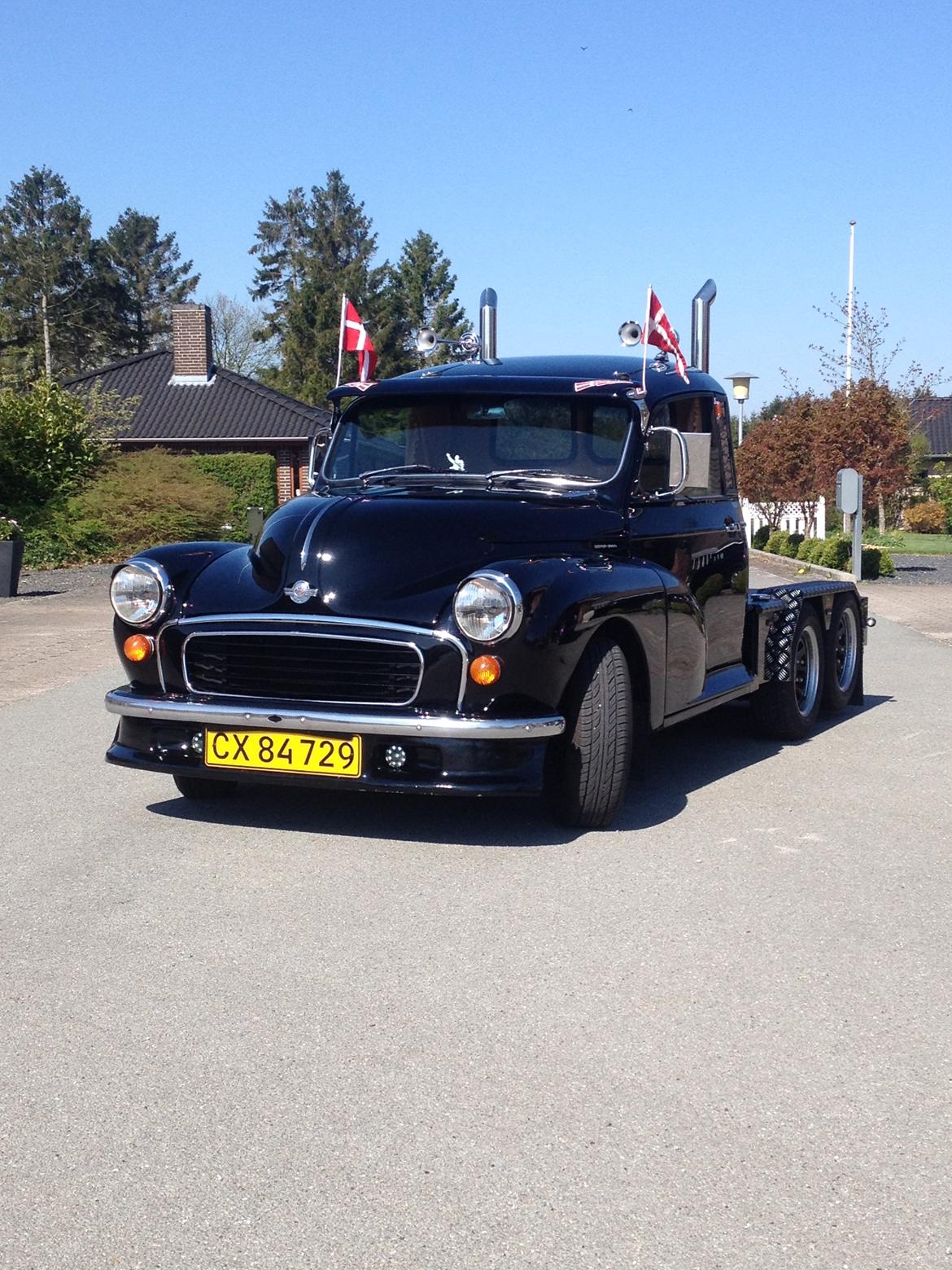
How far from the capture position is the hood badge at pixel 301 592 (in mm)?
5750

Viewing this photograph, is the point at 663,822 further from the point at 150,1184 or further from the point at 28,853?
the point at 150,1184

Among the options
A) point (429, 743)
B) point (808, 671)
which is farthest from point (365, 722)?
point (808, 671)

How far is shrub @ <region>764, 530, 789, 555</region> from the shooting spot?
3155 centimetres

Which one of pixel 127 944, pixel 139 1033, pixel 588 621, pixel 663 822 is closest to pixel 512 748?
pixel 588 621

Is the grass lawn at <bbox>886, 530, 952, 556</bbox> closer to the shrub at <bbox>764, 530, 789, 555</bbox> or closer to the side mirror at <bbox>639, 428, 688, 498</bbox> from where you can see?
the shrub at <bbox>764, 530, 789, 555</bbox>

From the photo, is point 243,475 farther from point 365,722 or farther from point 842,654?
point 365,722

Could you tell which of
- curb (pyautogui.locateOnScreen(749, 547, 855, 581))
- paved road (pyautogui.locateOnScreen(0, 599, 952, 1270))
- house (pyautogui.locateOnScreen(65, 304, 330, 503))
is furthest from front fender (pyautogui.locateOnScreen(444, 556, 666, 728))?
house (pyautogui.locateOnScreen(65, 304, 330, 503))

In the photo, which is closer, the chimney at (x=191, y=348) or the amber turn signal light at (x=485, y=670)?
the amber turn signal light at (x=485, y=670)

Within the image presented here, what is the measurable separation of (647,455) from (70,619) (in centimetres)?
1206

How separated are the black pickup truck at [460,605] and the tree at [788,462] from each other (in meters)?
24.7

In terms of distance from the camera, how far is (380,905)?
492 cm

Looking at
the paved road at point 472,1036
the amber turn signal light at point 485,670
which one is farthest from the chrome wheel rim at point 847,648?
the amber turn signal light at point 485,670

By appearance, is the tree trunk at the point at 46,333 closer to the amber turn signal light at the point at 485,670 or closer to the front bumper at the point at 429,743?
the front bumper at the point at 429,743

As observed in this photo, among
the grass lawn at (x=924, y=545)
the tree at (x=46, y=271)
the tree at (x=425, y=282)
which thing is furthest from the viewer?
the tree at (x=425, y=282)
